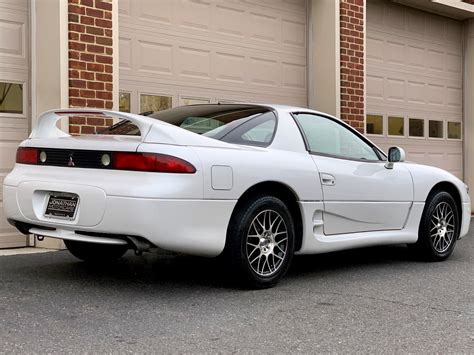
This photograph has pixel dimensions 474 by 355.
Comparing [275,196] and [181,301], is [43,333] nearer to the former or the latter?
[181,301]

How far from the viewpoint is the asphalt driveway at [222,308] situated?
3.69m

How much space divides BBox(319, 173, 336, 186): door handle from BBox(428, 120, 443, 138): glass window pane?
728 cm

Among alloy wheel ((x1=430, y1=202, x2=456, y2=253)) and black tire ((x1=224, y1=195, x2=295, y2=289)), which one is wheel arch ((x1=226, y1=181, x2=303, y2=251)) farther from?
alloy wheel ((x1=430, y1=202, x2=456, y2=253))

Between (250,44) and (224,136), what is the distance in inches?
179

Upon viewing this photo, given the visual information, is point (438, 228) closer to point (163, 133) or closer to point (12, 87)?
point (163, 133)

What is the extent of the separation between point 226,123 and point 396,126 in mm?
6986

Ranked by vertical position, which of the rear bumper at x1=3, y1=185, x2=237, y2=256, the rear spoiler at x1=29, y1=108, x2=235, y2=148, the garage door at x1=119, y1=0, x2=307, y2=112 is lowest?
the rear bumper at x1=3, y1=185, x2=237, y2=256

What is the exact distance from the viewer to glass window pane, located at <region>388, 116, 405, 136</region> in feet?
37.5

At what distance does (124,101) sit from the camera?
7977 millimetres

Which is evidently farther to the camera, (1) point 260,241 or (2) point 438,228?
(2) point 438,228

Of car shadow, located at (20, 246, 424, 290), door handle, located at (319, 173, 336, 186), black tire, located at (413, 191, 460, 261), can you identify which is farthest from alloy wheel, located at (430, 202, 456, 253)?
door handle, located at (319, 173, 336, 186)

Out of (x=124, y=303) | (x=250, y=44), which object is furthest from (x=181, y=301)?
(x=250, y=44)

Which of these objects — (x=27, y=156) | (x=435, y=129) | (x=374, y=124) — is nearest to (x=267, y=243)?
(x=27, y=156)

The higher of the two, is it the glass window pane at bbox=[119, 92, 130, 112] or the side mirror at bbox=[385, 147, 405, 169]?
the glass window pane at bbox=[119, 92, 130, 112]
